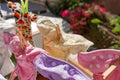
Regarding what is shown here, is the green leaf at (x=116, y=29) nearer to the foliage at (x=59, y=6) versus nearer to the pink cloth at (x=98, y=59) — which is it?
the foliage at (x=59, y=6)

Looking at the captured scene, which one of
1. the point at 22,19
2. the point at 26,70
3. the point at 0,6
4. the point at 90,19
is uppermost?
the point at 22,19

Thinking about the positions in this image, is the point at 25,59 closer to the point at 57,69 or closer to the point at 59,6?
the point at 57,69

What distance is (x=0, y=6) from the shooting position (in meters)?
1.87

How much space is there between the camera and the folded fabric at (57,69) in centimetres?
77

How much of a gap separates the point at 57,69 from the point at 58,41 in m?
0.30

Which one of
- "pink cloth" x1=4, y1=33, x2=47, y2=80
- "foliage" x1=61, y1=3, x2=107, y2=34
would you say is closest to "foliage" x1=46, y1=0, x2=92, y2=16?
"foliage" x1=61, y1=3, x2=107, y2=34

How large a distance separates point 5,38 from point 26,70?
0.17 meters

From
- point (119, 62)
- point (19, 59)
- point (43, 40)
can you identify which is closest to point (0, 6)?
point (43, 40)

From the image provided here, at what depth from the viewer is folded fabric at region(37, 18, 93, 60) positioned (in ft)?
3.41

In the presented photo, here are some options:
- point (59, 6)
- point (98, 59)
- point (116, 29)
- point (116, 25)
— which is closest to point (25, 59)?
point (98, 59)

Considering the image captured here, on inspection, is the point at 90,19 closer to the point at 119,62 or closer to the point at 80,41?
the point at 80,41

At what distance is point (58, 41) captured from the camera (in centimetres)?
107

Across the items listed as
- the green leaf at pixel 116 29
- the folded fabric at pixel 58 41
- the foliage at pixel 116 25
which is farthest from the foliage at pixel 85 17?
the folded fabric at pixel 58 41

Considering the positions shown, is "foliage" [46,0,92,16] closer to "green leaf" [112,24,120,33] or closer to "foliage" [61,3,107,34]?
"foliage" [61,3,107,34]
